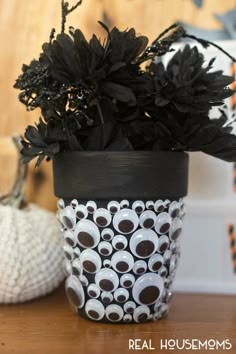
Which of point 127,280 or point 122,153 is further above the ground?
Result: point 122,153

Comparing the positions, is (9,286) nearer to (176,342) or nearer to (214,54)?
(176,342)

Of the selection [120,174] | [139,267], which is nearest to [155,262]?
[139,267]

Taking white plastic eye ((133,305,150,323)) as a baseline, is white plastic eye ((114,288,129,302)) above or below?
above

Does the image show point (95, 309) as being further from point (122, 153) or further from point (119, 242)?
point (122, 153)

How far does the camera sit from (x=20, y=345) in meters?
0.54

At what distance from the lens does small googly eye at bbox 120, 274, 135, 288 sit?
23.6 inches

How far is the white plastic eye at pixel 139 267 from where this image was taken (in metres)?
0.60

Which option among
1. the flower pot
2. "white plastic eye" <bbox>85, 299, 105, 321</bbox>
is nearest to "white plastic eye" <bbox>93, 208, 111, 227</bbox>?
the flower pot

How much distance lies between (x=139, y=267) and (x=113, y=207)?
0.28 ft

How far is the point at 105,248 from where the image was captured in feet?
1.95

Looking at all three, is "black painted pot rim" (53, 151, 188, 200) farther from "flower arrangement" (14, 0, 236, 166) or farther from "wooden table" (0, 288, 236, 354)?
"wooden table" (0, 288, 236, 354)

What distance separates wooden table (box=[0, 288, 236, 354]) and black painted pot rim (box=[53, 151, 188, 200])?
0.54 feet

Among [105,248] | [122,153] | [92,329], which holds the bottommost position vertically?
[92,329]

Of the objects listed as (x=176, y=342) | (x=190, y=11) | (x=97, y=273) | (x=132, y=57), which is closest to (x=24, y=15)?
(x=190, y=11)
